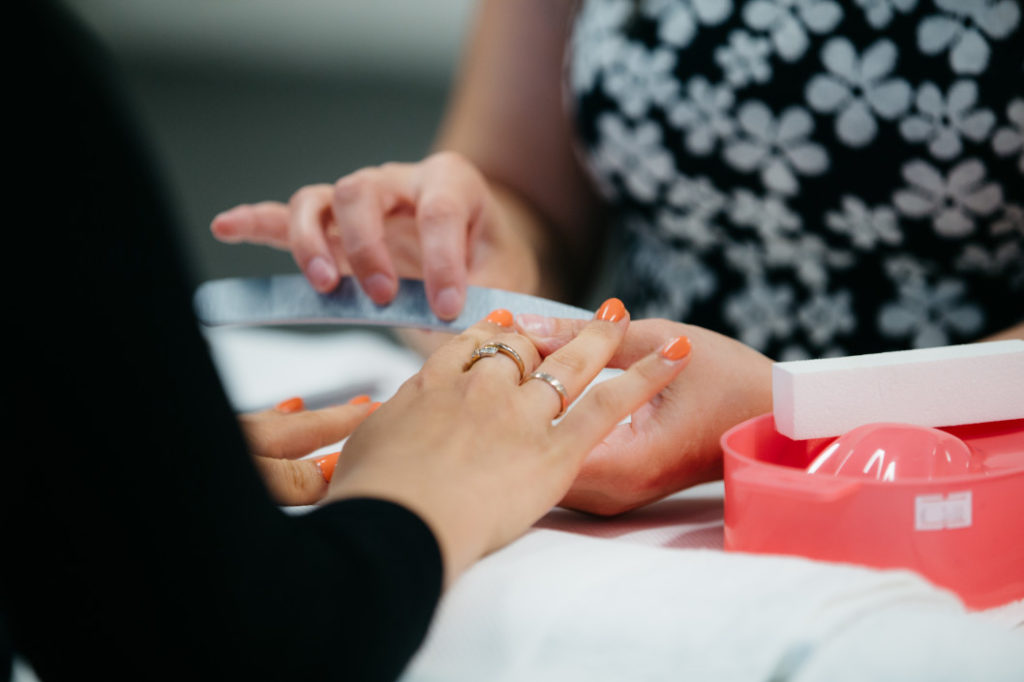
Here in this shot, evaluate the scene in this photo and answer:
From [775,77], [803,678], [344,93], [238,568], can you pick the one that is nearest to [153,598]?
[238,568]

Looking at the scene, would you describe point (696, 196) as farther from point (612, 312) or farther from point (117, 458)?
point (117, 458)

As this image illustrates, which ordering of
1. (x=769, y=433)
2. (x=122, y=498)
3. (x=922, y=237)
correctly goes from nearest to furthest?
1. (x=122, y=498)
2. (x=769, y=433)
3. (x=922, y=237)

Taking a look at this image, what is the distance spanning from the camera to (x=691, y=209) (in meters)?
0.64

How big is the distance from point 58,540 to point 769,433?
255mm

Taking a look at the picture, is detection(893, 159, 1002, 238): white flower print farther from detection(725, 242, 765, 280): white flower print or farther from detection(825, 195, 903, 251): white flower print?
detection(725, 242, 765, 280): white flower print

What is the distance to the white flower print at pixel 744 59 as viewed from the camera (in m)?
0.56

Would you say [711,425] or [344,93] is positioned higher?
[344,93]

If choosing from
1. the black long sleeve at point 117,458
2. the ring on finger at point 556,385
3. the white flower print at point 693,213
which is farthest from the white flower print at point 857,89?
the black long sleeve at point 117,458

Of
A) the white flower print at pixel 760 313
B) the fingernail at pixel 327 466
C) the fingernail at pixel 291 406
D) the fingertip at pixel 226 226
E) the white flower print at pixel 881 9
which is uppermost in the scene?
the white flower print at pixel 881 9

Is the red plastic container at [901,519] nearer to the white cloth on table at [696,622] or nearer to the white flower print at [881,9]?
the white cloth on table at [696,622]

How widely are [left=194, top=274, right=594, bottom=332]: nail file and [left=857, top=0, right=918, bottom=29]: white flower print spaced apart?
11.4 inches

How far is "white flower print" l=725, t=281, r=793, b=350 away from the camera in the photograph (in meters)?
0.63

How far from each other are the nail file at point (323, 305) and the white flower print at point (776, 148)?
0.24 m

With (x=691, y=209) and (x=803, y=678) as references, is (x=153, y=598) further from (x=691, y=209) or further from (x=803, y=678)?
(x=691, y=209)
